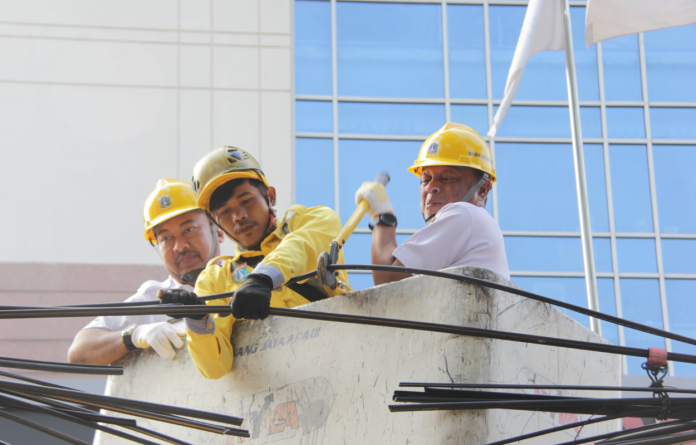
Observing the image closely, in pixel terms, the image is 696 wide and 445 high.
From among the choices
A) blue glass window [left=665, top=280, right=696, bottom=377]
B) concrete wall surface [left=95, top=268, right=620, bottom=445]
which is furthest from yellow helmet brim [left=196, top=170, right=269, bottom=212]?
blue glass window [left=665, top=280, right=696, bottom=377]

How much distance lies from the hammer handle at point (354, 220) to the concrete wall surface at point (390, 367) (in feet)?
0.86

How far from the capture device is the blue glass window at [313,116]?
11.8 m

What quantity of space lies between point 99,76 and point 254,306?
953 centimetres

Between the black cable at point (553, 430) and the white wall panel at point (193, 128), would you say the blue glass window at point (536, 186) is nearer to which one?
the white wall panel at point (193, 128)

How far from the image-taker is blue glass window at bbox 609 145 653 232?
1166 centimetres

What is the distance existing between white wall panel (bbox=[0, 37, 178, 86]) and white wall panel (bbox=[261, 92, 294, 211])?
1.46 m

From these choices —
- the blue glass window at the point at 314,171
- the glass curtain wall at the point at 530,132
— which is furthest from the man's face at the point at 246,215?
the blue glass window at the point at 314,171

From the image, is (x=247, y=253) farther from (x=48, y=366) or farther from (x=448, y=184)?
(x=48, y=366)

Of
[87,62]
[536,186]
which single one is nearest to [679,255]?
[536,186]

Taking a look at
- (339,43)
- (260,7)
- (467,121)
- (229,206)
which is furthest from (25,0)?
(229,206)

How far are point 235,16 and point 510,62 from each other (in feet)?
14.0

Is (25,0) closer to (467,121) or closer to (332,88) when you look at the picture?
(332,88)

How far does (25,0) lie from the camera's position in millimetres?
11516

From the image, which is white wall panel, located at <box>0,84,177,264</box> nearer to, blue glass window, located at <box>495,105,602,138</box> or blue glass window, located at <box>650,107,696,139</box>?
blue glass window, located at <box>495,105,602,138</box>
